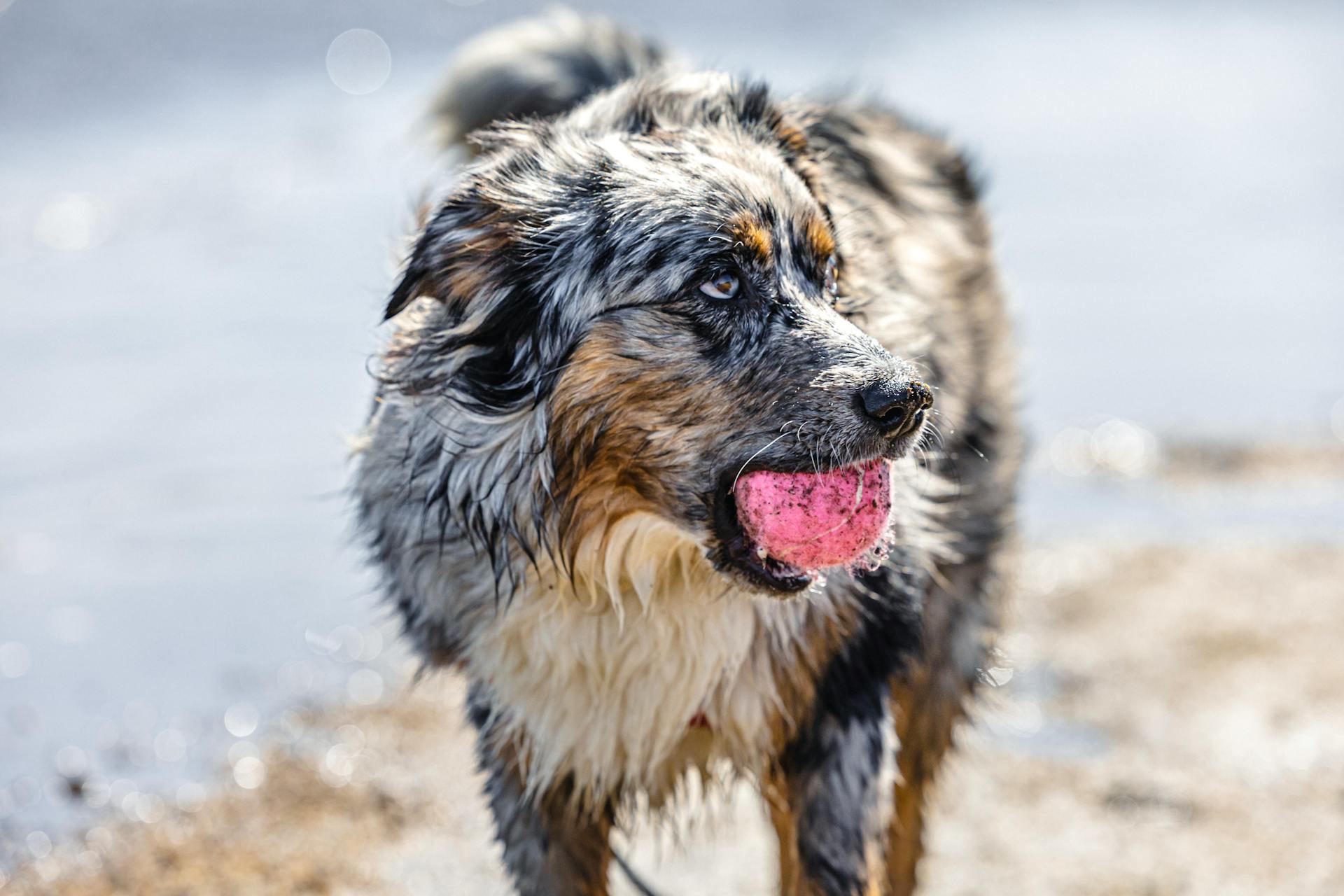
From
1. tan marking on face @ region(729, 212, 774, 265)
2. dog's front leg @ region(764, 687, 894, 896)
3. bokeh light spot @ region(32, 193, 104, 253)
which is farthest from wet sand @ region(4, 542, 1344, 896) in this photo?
bokeh light spot @ region(32, 193, 104, 253)

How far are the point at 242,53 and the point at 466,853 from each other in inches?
358

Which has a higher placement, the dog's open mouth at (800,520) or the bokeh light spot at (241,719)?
the dog's open mouth at (800,520)

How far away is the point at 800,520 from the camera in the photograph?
264cm

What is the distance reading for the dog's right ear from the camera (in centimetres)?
277

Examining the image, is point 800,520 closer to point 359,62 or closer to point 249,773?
point 249,773

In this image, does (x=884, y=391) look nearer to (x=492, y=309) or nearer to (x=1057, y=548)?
(x=492, y=309)

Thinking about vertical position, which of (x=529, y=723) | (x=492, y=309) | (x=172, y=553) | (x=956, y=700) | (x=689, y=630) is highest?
(x=492, y=309)

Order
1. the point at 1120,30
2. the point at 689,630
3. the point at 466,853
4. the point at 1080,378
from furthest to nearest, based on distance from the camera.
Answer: the point at 1120,30, the point at 1080,378, the point at 466,853, the point at 689,630

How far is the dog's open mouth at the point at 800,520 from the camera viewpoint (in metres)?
2.64

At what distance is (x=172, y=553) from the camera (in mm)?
5816

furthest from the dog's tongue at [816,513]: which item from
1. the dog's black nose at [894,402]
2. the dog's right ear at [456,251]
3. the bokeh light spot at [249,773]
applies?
the bokeh light spot at [249,773]

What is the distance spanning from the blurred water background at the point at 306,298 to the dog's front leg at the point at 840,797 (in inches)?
46.3

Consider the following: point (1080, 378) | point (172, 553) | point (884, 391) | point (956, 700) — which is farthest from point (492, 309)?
point (1080, 378)

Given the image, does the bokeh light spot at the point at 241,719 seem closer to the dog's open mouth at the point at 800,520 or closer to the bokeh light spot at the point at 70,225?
the dog's open mouth at the point at 800,520
